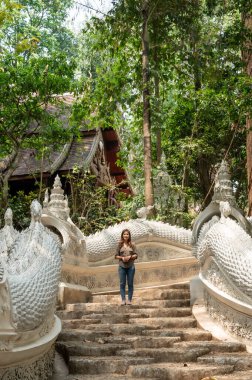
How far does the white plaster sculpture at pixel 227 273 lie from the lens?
571 cm

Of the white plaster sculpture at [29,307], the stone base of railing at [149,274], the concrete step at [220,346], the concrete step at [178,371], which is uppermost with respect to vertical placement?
the white plaster sculpture at [29,307]

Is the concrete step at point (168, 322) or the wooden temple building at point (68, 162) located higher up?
the wooden temple building at point (68, 162)

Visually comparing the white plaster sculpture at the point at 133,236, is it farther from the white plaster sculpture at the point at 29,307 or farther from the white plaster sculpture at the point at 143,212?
the white plaster sculpture at the point at 29,307

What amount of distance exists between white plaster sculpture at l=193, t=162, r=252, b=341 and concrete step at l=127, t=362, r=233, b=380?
0.87 metres

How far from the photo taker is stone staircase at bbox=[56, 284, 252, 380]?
16.2ft

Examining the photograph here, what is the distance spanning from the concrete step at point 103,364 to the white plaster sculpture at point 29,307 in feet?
1.16

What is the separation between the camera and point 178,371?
15.7 feet

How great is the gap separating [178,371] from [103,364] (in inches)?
29.3

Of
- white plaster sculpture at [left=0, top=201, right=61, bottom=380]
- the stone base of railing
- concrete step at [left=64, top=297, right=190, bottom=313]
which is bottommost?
the stone base of railing

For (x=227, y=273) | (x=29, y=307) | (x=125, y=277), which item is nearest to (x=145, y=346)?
(x=227, y=273)

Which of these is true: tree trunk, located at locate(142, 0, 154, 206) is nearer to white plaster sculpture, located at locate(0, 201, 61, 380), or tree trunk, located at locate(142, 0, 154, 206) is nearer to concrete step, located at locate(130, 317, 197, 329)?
concrete step, located at locate(130, 317, 197, 329)

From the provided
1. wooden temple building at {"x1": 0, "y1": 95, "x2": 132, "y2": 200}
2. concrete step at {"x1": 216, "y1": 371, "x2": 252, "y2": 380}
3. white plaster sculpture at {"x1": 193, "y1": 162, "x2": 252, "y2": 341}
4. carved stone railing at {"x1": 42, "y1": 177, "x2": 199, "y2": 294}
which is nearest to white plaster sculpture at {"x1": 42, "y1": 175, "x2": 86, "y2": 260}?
carved stone railing at {"x1": 42, "y1": 177, "x2": 199, "y2": 294}

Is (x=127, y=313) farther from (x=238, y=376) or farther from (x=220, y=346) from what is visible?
(x=238, y=376)

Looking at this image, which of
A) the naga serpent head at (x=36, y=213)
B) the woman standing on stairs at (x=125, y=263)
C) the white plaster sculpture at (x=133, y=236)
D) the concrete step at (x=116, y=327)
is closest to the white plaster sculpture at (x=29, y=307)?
the naga serpent head at (x=36, y=213)
